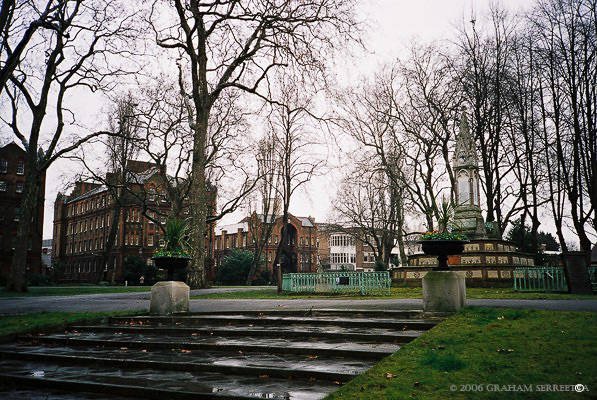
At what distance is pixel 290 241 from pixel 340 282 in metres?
66.2

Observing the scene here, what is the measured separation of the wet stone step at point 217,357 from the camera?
6512 mm

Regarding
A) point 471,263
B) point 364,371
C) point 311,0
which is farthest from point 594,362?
point 471,263

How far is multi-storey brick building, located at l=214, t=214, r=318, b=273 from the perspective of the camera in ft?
281

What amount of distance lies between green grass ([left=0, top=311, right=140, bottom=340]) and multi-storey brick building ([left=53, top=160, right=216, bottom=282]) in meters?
48.5

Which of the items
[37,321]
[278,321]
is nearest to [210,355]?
[278,321]

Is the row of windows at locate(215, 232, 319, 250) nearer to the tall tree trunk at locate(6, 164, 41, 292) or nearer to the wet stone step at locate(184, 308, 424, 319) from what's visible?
the tall tree trunk at locate(6, 164, 41, 292)

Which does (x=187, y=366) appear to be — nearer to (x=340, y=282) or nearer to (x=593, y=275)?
(x=340, y=282)

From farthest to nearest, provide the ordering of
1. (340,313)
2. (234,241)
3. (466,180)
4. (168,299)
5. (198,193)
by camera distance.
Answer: (234,241) < (466,180) < (198,193) < (168,299) < (340,313)

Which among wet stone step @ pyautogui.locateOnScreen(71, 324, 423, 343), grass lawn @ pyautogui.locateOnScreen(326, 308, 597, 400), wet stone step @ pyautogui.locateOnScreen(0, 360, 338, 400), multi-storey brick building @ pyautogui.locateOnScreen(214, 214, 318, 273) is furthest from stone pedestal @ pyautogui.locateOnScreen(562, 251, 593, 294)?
multi-storey brick building @ pyautogui.locateOnScreen(214, 214, 318, 273)

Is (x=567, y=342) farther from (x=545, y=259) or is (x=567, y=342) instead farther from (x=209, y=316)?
(x=545, y=259)

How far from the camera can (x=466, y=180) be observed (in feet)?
96.5

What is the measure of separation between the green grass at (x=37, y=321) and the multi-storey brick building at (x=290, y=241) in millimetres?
69928

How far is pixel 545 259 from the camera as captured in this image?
99.8ft

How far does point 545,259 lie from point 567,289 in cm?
1313
